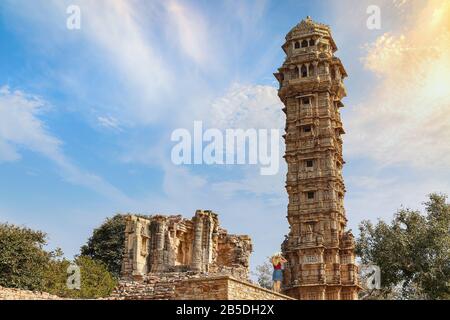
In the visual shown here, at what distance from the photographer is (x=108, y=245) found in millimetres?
57219

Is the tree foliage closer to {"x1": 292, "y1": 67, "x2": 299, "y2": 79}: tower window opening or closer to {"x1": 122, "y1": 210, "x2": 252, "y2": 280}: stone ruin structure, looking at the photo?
{"x1": 122, "y1": 210, "x2": 252, "y2": 280}: stone ruin structure

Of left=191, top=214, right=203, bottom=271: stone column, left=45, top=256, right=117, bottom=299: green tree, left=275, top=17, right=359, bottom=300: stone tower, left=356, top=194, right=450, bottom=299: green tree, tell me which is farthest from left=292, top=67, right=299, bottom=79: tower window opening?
left=45, top=256, right=117, bottom=299: green tree

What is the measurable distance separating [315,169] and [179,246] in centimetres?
1454

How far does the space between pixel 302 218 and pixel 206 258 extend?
473 inches

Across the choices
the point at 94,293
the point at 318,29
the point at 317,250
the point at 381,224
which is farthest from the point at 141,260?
the point at 318,29

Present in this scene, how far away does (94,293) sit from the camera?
143ft

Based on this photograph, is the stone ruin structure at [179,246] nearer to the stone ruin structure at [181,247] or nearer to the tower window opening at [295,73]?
the stone ruin structure at [181,247]

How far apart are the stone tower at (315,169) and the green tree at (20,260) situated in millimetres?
17906

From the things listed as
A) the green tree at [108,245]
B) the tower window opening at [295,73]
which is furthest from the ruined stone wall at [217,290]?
the green tree at [108,245]

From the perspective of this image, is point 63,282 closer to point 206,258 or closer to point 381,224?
point 206,258

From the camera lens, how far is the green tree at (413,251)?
41719mm

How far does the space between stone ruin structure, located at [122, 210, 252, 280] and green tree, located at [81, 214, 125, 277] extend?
69.2ft

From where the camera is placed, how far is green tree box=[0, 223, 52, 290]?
Answer: 1521 inches
